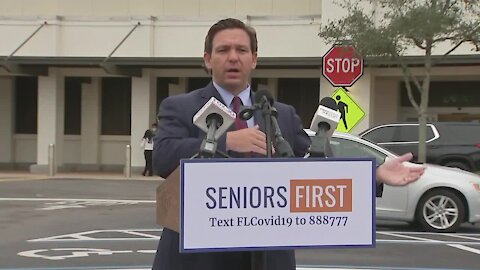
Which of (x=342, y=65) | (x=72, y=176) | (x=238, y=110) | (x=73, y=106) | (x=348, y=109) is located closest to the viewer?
(x=238, y=110)

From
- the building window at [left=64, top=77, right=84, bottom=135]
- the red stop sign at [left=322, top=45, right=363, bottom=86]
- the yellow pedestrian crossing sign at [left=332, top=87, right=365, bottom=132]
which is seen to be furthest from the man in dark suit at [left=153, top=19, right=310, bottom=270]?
the building window at [left=64, top=77, right=84, bottom=135]

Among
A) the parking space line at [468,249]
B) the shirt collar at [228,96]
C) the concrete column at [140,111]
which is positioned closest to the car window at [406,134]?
the concrete column at [140,111]

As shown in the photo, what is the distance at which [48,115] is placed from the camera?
25.0m

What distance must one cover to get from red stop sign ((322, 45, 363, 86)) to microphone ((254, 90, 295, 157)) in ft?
47.6

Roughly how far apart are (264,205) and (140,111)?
22.2 metres

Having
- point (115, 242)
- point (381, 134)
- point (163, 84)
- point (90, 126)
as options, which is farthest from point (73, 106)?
point (115, 242)

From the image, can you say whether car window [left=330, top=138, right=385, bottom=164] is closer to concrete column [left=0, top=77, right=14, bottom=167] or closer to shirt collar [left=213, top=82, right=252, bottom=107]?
shirt collar [left=213, top=82, right=252, bottom=107]

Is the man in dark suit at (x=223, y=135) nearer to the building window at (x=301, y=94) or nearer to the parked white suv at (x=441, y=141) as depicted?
the parked white suv at (x=441, y=141)

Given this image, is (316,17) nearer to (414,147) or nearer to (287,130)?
(414,147)

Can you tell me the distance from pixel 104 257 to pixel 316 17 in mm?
15916

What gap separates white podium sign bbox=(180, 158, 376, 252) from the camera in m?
2.67

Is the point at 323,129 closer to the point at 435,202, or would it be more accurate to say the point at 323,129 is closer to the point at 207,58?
the point at 207,58

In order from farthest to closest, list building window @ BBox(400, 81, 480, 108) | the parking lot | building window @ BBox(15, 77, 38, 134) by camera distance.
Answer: building window @ BBox(15, 77, 38, 134) → building window @ BBox(400, 81, 480, 108) → the parking lot

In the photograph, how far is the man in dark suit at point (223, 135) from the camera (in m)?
2.90
